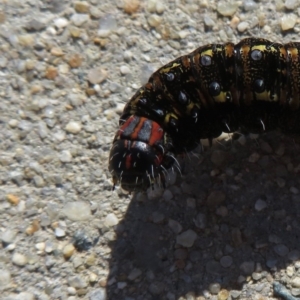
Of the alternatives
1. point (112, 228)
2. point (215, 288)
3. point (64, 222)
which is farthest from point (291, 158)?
point (64, 222)

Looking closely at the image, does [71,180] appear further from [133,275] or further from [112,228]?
[133,275]

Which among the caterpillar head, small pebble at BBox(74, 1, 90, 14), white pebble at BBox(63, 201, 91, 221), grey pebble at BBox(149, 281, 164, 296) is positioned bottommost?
grey pebble at BBox(149, 281, 164, 296)

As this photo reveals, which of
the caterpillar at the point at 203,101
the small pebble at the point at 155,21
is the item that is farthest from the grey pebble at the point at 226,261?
the small pebble at the point at 155,21

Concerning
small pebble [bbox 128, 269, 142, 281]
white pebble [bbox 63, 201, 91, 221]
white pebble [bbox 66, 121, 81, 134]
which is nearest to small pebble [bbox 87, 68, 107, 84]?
white pebble [bbox 66, 121, 81, 134]

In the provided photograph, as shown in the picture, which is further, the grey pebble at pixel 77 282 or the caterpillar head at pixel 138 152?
the grey pebble at pixel 77 282

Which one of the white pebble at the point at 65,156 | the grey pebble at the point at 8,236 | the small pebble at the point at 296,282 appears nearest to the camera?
the small pebble at the point at 296,282

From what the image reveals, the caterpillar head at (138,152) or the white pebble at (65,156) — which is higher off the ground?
the caterpillar head at (138,152)

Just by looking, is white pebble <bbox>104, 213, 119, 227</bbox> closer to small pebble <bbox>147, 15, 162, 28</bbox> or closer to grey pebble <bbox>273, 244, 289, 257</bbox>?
grey pebble <bbox>273, 244, 289, 257</bbox>

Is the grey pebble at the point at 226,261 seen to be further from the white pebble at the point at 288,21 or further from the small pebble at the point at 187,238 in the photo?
the white pebble at the point at 288,21
